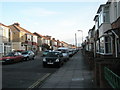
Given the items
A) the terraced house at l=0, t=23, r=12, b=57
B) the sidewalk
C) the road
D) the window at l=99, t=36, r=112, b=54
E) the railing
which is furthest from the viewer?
the terraced house at l=0, t=23, r=12, b=57

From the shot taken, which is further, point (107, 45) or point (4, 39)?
point (4, 39)

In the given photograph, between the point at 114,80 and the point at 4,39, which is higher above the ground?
the point at 4,39

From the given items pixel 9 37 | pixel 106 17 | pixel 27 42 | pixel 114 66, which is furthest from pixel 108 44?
pixel 27 42

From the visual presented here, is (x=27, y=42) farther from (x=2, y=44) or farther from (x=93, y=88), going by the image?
(x=93, y=88)

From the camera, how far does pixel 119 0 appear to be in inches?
605

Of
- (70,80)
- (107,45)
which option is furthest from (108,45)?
(70,80)

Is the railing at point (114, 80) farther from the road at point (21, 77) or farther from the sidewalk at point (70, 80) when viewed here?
→ the road at point (21, 77)

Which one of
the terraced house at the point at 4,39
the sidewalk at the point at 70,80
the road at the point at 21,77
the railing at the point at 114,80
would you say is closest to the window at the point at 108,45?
the sidewalk at the point at 70,80

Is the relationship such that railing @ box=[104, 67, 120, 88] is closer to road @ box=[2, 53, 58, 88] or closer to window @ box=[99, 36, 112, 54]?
road @ box=[2, 53, 58, 88]

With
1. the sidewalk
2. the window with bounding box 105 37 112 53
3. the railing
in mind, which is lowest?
the sidewalk

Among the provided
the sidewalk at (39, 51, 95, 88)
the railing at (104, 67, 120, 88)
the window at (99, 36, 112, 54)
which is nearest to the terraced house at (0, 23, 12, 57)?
the window at (99, 36, 112, 54)

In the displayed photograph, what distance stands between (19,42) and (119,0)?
4443 cm

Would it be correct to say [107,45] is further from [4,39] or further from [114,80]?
[4,39]

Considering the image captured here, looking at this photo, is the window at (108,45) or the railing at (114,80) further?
the window at (108,45)
